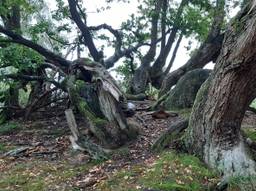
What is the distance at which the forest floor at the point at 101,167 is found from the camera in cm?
508

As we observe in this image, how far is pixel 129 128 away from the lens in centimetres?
689

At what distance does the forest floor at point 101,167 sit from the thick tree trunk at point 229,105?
0.83 feet

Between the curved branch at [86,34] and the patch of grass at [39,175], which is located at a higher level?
the curved branch at [86,34]

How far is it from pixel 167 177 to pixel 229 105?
1.22 meters

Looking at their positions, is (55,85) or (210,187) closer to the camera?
(210,187)

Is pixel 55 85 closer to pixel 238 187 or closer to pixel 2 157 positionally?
pixel 2 157

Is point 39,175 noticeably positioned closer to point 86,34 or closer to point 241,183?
point 241,183

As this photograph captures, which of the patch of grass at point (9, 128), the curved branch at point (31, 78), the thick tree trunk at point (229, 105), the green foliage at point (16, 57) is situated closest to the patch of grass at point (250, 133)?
the thick tree trunk at point (229, 105)

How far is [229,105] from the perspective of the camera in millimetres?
5160

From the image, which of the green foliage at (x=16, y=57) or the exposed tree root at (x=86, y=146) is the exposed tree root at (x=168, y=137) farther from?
the green foliage at (x=16, y=57)

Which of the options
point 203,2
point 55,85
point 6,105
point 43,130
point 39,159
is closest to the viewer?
point 39,159

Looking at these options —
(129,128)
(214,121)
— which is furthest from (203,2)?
(214,121)

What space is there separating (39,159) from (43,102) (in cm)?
322

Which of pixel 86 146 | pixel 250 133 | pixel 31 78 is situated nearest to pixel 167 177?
pixel 86 146
